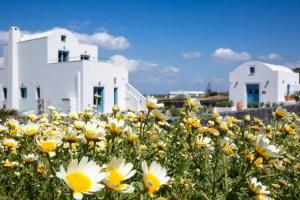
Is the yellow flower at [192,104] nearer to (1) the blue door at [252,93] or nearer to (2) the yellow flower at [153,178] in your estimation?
(2) the yellow flower at [153,178]

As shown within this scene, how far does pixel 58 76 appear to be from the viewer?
26.1 metres

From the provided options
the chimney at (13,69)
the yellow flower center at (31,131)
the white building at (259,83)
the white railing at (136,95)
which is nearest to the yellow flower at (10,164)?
the yellow flower center at (31,131)

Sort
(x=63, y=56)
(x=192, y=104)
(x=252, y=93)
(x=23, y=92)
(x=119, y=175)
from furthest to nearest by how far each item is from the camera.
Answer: (x=252, y=93) → (x=23, y=92) → (x=63, y=56) → (x=192, y=104) → (x=119, y=175)

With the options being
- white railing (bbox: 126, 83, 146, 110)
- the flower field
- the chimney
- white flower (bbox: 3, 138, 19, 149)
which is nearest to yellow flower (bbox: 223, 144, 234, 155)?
the flower field

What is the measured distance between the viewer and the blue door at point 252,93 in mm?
32562

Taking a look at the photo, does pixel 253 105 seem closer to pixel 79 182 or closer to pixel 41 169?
pixel 41 169

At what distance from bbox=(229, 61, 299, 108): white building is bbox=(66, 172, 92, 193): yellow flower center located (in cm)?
3142

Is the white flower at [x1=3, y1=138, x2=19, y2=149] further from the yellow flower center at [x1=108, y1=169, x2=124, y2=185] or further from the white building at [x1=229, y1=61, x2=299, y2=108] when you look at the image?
the white building at [x1=229, y1=61, x2=299, y2=108]

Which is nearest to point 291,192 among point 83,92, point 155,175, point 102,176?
point 155,175

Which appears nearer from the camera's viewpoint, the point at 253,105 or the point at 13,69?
the point at 13,69

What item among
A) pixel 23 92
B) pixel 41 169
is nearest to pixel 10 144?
pixel 41 169

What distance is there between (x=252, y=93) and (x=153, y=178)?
106 ft

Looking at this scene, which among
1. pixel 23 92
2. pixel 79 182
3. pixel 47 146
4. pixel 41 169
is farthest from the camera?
pixel 23 92

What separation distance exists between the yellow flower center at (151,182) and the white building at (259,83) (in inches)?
1230
